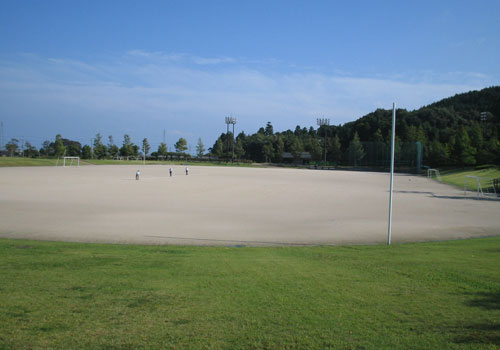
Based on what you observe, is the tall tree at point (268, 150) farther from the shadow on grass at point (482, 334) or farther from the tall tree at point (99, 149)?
the shadow on grass at point (482, 334)

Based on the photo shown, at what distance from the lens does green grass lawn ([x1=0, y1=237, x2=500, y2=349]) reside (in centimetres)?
397

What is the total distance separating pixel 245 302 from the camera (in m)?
5.05

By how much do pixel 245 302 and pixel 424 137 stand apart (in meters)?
110

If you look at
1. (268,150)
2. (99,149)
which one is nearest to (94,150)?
(99,149)

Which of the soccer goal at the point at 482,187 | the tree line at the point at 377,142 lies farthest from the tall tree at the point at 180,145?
the soccer goal at the point at 482,187

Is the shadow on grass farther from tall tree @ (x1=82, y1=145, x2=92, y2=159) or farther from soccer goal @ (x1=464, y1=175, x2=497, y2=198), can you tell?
tall tree @ (x1=82, y1=145, x2=92, y2=159)

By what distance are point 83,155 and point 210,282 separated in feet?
386

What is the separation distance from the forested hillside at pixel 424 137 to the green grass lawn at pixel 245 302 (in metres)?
74.8

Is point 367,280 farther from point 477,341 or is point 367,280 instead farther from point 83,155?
point 83,155

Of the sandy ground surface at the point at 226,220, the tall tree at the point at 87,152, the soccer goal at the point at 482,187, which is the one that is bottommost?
the sandy ground surface at the point at 226,220

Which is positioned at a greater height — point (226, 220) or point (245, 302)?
point (245, 302)

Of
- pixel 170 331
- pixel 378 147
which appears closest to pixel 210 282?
pixel 170 331

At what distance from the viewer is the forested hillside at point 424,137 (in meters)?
81.3

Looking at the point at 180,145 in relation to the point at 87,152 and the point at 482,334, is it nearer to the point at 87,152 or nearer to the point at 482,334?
the point at 87,152
